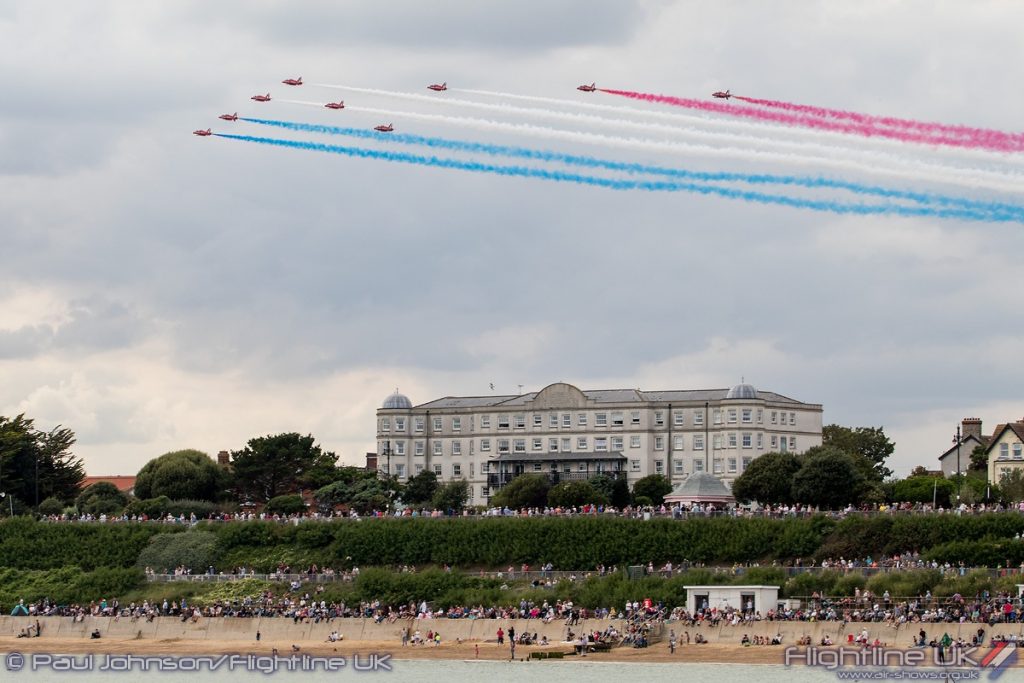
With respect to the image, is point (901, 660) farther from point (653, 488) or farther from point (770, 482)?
point (653, 488)

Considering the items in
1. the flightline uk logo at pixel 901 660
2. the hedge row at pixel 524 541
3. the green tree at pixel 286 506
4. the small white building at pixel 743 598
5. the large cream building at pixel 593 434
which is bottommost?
the flightline uk logo at pixel 901 660

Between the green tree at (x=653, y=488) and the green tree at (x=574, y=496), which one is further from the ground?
the green tree at (x=653, y=488)

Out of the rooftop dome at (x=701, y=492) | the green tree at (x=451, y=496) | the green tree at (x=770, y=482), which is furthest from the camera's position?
the green tree at (x=451, y=496)

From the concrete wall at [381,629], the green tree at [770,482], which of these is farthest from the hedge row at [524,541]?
the green tree at [770,482]

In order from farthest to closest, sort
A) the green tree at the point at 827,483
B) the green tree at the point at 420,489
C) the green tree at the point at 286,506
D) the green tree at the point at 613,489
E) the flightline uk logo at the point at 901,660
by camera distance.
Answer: the green tree at the point at 420,489
the green tree at the point at 613,489
the green tree at the point at 827,483
the green tree at the point at 286,506
the flightline uk logo at the point at 901,660

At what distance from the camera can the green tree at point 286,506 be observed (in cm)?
12912

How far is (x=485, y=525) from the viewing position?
102 meters

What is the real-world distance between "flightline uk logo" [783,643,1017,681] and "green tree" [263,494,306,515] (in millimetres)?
58237

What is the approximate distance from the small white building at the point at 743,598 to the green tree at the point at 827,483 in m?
47.7

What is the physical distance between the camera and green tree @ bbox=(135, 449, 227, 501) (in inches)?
5625

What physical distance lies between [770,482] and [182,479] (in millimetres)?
42603

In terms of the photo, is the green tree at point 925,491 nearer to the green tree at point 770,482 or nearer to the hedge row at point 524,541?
the green tree at point 770,482

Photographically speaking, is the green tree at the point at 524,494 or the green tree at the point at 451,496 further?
the green tree at the point at 451,496

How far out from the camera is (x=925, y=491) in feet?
452
